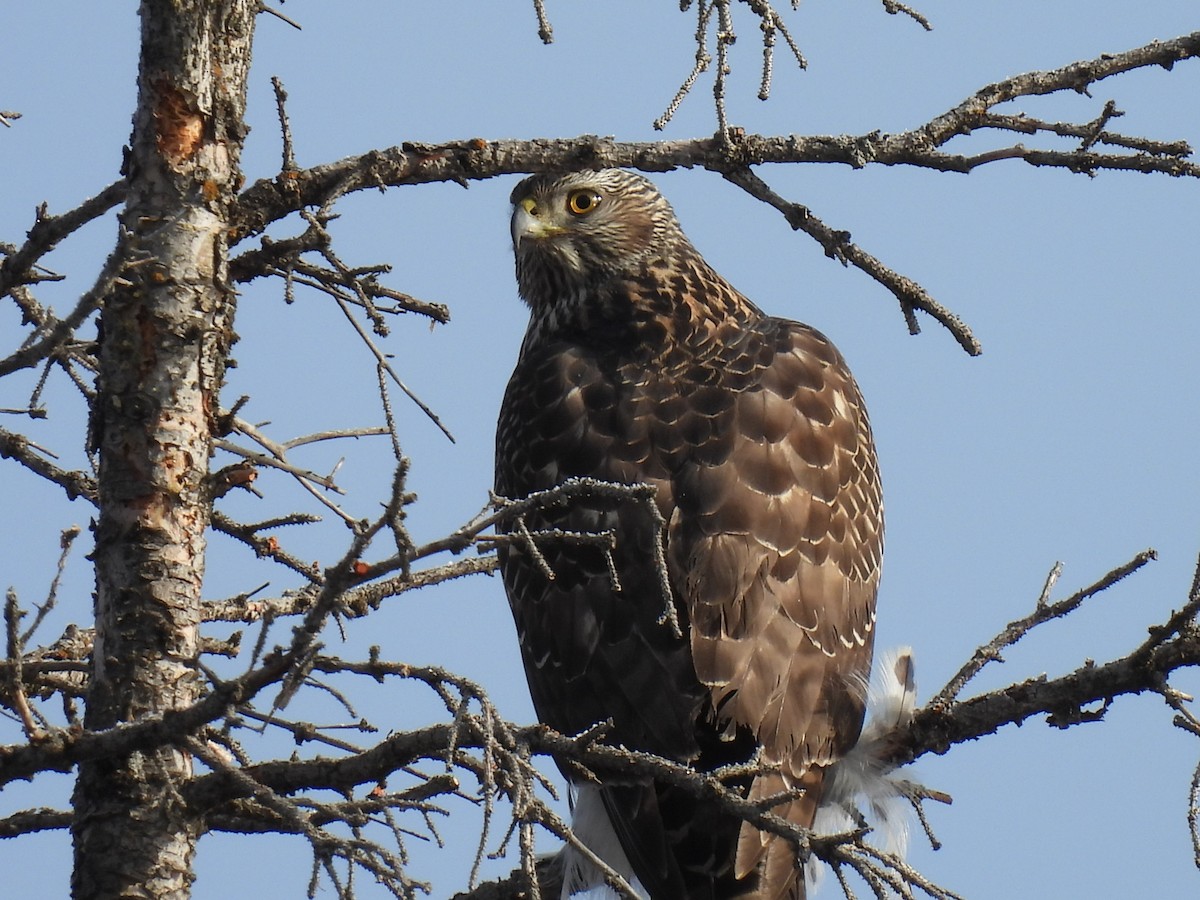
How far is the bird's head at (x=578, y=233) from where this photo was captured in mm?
6965

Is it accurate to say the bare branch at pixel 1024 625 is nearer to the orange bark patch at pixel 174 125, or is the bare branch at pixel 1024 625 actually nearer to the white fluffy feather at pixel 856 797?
the white fluffy feather at pixel 856 797

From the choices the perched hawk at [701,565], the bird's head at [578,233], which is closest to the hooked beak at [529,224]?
the bird's head at [578,233]

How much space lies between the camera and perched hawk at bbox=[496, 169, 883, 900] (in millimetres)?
4641

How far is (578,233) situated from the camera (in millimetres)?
7043

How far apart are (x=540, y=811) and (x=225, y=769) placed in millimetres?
846

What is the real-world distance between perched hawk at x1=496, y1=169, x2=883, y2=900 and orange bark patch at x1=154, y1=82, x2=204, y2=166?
1.46m

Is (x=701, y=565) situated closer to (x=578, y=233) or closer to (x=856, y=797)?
(x=856, y=797)

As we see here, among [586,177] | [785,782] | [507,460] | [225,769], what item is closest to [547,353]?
[507,460]

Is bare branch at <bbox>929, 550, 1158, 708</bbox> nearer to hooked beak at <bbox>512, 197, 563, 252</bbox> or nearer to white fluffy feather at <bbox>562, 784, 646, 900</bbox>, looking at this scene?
white fluffy feather at <bbox>562, 784, 646, 900</bbox>

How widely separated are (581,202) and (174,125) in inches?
124

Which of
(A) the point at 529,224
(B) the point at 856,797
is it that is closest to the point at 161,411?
(B) the point at 856,797

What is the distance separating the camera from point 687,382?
566 centimetres

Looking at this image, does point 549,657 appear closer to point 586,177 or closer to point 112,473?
point 112,473

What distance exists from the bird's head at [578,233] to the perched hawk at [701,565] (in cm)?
56
